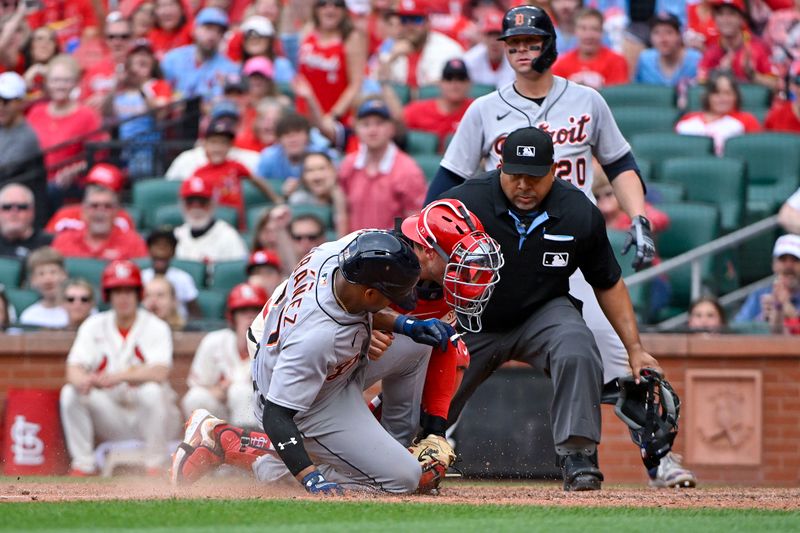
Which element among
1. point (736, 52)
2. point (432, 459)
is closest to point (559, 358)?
point (432, 459)

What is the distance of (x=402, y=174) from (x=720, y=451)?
9.83 feet

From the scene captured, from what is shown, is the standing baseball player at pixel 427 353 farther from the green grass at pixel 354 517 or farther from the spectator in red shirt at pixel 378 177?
the spectator in red shirt at pixel 378 177

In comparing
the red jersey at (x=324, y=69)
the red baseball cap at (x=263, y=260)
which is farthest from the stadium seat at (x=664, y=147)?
the red baseball cap at (x=263, y=260)

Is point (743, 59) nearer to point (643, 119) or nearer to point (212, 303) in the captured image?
point (643, 119)

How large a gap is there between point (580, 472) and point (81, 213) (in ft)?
21.1

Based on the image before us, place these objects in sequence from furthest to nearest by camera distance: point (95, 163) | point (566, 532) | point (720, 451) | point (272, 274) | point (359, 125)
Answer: point (95, 163), point (359, 125), point (272, 274), point (720, 451), point (566, 532)

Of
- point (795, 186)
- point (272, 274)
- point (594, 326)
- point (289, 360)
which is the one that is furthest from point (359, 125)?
point (289, 360)

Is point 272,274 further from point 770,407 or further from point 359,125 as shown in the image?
point 770,407

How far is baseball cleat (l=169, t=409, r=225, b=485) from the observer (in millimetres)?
7043

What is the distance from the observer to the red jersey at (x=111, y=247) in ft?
37.0

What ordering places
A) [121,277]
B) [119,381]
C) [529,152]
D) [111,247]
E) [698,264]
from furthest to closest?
1. [111,247]
2. [698,264]
3. [121,277]
4. [119,381]
5. [529,152]

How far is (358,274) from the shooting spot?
5.84 meters

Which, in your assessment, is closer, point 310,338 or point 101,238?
point 310,338

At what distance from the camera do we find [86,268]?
11016 millimetres
